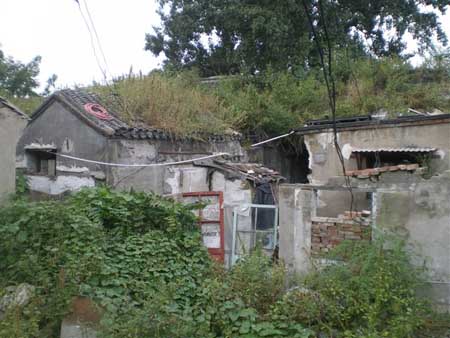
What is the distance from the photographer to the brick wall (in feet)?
21.0

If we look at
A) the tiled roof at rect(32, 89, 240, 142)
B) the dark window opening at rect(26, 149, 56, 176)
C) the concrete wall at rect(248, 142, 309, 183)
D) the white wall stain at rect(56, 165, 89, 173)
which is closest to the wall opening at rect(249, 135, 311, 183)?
the concrete wall at rect(248, 142, 309, 183)

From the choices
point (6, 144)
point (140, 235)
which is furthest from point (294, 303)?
point (6, 144)

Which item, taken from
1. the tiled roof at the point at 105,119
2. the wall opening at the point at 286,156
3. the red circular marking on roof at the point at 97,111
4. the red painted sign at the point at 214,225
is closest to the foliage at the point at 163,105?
the tiled roof at the point at 105,119

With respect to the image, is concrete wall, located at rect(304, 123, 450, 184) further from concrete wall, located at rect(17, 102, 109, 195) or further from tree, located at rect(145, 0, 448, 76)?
tree, located at rect(145, 0, 448, 76)

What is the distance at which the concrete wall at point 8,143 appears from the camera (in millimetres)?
7367

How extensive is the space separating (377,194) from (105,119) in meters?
6.50

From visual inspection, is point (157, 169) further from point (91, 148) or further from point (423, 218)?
point (423, 218)

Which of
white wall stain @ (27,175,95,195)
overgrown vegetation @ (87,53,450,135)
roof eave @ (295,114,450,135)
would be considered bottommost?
white wall stain @ (27,175,95,195)

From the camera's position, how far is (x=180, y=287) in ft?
18.9

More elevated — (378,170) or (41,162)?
(41,162)

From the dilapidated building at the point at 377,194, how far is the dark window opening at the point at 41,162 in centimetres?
630

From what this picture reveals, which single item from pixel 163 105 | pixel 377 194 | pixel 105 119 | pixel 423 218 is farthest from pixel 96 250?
pixel 163 105

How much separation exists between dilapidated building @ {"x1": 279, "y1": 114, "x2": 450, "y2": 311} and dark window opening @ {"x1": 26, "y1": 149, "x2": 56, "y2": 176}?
6.30 meters

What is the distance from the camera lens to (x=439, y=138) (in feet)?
25.7
